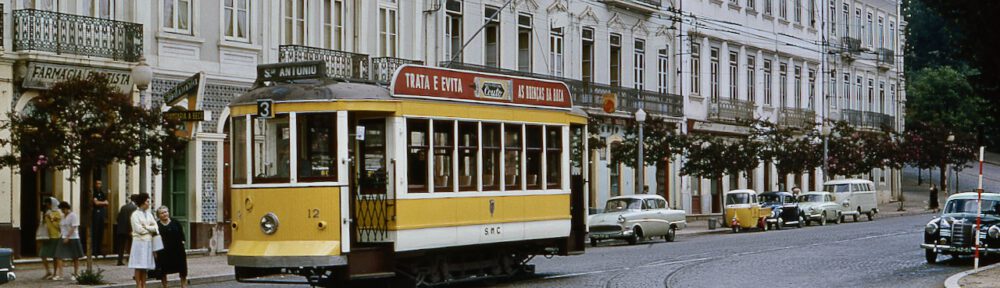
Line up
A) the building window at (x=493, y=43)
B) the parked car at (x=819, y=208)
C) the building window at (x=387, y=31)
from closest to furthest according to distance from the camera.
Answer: the building window at (x=387, y=31) < the building window at (x=493, y=43) < the parked car at (x=819, y=208)

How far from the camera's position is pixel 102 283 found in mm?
25031

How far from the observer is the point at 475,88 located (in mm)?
21969

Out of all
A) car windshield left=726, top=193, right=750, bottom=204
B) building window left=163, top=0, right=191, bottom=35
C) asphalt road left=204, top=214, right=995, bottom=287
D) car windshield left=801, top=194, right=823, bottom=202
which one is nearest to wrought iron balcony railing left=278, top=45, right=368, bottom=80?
building window left=163, top=0, right=191, bottom=35

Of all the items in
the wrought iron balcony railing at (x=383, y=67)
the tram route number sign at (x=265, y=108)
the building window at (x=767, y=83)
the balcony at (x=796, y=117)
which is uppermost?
the building window at (x=767, y=83)

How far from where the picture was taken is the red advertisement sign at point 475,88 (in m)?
20.8

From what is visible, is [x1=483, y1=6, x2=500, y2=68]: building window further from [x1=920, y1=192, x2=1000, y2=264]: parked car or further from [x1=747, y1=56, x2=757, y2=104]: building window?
[x1=747, y1=56, x2=757, y2=104]: building window

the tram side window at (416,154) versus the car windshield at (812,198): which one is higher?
the tram side window at (416,154)

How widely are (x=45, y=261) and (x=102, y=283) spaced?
1584 mm

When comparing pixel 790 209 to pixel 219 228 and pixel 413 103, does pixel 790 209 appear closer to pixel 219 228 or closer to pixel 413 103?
pixel 219 228

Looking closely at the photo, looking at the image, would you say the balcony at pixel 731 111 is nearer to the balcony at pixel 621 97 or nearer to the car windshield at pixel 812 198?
the balcony at pixel 621 97

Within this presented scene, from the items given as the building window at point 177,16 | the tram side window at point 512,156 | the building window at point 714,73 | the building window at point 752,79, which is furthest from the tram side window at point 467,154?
the building window at point 752,79

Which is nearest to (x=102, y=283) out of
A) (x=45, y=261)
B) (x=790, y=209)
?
(x=45, y=261)

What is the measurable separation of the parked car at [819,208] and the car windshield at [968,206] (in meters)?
21.6

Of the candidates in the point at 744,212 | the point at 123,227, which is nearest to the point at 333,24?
the point at 123,227
